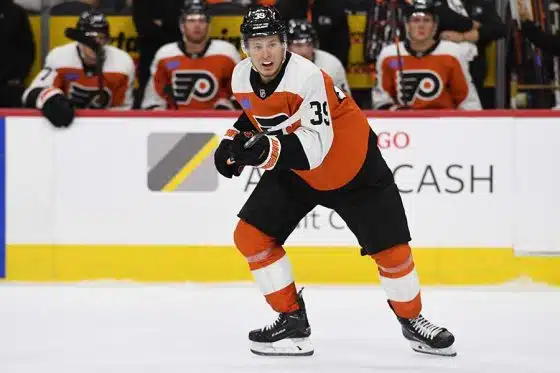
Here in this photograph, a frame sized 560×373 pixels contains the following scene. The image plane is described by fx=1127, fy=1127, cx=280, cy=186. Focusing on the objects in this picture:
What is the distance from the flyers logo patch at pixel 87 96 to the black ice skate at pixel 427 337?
2.47 meters

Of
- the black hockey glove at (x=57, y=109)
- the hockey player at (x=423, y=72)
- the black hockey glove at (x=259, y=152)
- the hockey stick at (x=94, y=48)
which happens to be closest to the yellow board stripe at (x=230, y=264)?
the black hockey glove at (x=57, y=109)

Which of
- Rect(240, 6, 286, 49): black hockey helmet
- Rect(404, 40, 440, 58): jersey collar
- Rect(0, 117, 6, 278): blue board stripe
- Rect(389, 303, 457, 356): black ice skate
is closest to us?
Rect(240, 6, 286, 49): black hockey helmet

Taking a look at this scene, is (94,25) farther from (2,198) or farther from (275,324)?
(275,324)

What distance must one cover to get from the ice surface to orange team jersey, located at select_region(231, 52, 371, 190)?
0.60 meters

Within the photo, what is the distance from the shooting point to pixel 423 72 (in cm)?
541

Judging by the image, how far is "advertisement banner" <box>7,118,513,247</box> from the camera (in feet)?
16.0

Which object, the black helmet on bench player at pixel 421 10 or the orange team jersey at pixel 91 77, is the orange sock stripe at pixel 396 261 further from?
the orange team jersey at pixel 91 77

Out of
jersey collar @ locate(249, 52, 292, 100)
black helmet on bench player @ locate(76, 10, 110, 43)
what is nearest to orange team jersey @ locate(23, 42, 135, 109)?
black helmet on bench player @ locate(76, 10, 110, 43)

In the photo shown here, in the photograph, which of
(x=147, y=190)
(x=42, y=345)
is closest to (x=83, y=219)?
(x=147, y=190)

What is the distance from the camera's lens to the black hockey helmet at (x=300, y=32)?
533 cm

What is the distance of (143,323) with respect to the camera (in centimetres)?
405

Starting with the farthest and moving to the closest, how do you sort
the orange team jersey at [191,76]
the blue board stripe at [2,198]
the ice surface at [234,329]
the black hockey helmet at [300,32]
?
the orange team jersey at [191,76], the black hockey helmet at [300,32], the blue board stripe at [2,198], the ice surface at [234,329]

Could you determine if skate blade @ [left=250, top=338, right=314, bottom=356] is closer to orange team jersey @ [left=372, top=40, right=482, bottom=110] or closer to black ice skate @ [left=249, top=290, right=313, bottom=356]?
black ice skate @ [left=249, top=290, right=313, bottom=356]

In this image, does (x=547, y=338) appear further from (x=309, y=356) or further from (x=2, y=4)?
(x=2, y=4)
